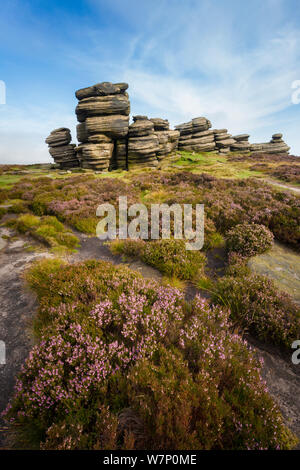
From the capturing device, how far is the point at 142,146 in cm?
3881

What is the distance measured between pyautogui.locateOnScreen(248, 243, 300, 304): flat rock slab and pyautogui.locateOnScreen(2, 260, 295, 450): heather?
2.83m

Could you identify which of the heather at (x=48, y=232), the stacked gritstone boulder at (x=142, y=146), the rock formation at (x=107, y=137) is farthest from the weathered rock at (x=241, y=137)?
the heather at (x=48, y=232)

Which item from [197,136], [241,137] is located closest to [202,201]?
[197,136]

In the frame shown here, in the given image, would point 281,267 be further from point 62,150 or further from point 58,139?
point 58,139

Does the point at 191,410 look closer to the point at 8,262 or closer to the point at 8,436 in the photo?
the point at 8,436

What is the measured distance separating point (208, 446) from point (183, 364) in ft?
2.94

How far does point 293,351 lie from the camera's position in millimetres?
3896

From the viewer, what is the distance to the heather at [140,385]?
226 centimetres

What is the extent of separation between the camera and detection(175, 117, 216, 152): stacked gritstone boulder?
55.8 m

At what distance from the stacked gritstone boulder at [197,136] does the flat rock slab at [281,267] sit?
178ft

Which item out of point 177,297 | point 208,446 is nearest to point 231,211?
point 177,297

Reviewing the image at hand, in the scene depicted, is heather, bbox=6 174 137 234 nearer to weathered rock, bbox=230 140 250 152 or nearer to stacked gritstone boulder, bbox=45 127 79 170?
stacked gritstone boulder, bbox=45 127 79 170

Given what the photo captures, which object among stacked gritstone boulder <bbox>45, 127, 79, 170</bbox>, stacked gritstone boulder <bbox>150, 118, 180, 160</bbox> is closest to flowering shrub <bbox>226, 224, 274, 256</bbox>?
stacked gritstone boulder <bbox>150, 118, 180, 160</bbox>

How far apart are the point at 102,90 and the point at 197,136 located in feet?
99.1
